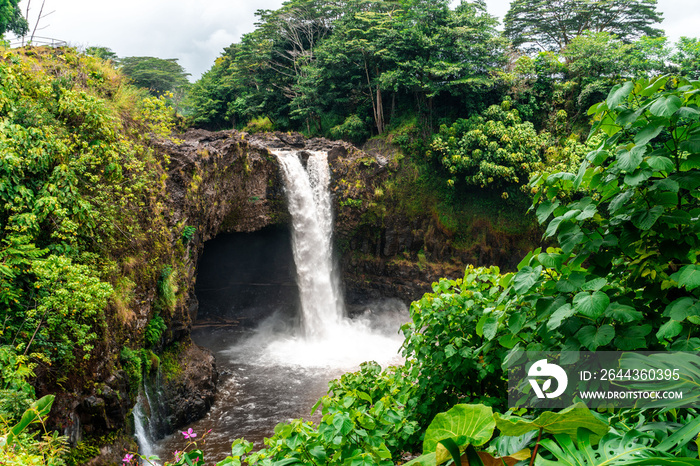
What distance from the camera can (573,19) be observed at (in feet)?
58.8

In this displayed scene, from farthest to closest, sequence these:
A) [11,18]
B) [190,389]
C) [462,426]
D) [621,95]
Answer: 1. [11,18]
2. [190,389]
3. [621,95]
4. [462,426]

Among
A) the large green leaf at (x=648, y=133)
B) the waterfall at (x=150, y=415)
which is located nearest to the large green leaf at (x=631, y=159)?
the large green leaf at (x=648, y=133)

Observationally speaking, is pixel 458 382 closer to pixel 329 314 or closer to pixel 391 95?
pixel 329 314

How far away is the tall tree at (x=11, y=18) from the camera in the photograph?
1760 centimetres

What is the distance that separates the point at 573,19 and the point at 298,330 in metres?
18.1

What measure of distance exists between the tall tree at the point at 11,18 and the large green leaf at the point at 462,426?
882 inches

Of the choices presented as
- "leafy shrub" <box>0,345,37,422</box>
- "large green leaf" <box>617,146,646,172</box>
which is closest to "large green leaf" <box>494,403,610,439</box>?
"large green leaf" <box>617,146,646,172</box>

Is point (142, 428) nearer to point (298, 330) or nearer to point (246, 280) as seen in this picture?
point (298, 330)

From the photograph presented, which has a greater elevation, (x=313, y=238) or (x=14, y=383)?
(x=313, y=238)

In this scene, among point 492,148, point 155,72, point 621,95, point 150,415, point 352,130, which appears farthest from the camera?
point 155,72

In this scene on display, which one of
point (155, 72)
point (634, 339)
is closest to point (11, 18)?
point (155, 72)

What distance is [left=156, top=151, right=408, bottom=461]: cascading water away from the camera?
9789mm

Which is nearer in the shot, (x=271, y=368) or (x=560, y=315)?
(x=560, y=315)

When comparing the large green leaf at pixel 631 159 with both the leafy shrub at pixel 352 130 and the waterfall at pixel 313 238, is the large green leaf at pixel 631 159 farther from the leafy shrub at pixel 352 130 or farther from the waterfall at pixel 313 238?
the leafy shrub at pixel 352 130
